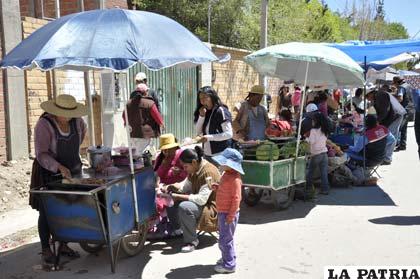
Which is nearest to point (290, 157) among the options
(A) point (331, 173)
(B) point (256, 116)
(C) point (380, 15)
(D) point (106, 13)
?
(B) point (256, 116)

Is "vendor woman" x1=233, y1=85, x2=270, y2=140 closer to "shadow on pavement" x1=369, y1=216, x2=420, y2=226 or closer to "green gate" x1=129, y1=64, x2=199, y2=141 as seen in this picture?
"shadow on pavement" x1=369, y1=216, x2=420, y2=226

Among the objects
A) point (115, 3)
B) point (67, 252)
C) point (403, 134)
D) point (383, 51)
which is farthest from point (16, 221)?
point (403, 134)

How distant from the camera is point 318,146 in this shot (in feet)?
24.9

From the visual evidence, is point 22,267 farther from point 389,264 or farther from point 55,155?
point 389,264

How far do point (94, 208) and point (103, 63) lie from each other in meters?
1.36

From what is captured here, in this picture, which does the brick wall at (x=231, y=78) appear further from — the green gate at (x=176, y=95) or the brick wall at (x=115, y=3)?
the brick wall at (x=115, y=3)

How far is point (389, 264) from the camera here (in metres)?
4.75

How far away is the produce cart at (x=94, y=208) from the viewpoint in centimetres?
428

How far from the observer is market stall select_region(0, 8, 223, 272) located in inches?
153

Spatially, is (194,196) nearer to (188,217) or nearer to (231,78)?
(188,217)

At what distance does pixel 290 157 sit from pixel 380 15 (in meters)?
49.3

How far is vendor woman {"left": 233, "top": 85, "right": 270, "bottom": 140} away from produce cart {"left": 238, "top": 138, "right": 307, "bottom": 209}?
0.96 feet

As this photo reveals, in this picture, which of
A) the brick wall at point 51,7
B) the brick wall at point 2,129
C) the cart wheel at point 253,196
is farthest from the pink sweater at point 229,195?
the brick wall at point 51,7

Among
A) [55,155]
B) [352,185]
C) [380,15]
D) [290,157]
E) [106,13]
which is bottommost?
[352,185]
